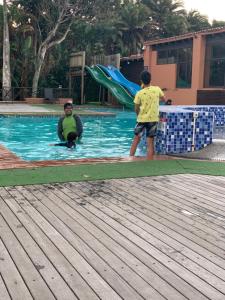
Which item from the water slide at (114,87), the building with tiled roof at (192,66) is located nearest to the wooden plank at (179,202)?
the building with tiled roof at (192,66)

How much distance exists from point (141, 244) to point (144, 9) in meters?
35.5

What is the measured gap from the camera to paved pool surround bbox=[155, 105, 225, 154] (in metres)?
7.91

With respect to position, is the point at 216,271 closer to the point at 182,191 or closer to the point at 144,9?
the point at 182,191

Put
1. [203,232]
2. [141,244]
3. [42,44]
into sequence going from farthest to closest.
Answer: [42,44]
[203,232]
[141,244]

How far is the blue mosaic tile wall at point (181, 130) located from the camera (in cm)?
791

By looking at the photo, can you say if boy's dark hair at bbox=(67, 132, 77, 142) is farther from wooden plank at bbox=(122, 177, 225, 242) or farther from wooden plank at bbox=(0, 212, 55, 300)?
wooden plank at bbox=(0, 212, 55, 300)

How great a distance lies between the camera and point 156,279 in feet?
9.06

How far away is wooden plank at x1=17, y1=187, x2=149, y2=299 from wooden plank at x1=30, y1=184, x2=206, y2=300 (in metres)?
0.08

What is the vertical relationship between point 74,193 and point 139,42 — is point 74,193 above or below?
below

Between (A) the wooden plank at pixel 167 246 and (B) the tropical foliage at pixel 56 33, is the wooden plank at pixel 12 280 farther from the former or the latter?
(B) the tropical foliage at pixel 56 33

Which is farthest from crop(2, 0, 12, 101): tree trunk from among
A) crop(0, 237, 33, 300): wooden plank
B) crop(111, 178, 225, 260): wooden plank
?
crop(0, 237, 33, 300): wooden plank

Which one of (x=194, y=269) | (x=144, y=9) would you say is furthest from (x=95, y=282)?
(x=144, y=9)

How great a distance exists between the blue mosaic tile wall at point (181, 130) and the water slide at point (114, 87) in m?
14.1

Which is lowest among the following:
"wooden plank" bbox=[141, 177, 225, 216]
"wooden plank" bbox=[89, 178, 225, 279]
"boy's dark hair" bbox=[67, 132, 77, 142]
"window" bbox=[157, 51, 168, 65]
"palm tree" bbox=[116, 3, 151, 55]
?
"wooden plank" bbox=[89, 178, 225, 279]
